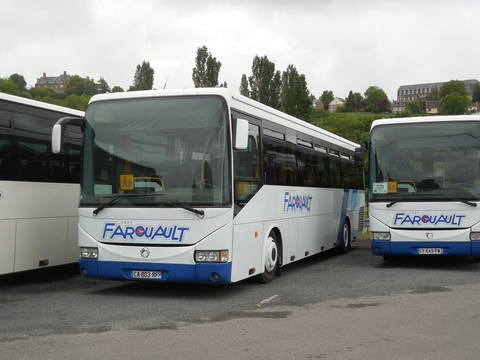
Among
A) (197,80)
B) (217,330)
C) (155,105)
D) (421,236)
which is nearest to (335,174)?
(421,236)

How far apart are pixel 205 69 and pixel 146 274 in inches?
3021

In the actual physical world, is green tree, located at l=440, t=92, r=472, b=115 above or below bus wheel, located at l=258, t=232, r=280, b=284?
above

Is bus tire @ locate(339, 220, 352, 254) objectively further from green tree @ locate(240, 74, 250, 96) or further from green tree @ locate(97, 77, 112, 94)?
green tree @ locate(97, 77, 112, 94)

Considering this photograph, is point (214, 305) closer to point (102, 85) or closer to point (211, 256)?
point (211, 256)

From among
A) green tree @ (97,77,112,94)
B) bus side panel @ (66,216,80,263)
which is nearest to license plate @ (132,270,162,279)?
bus side panel @ (66,216,80,263)

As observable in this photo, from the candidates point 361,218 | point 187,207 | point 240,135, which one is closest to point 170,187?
point 187,207

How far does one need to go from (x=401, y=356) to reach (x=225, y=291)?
16.4 ft

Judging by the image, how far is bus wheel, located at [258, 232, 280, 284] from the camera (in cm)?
1210

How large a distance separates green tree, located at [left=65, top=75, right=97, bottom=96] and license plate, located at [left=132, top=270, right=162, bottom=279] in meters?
157

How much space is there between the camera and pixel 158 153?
10.2 metres

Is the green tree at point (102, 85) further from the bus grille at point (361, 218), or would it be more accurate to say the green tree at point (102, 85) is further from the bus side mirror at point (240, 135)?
the bus side mirror at point (240, 135)

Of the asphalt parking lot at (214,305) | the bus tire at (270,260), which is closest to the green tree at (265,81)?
the asphalt parking lot at (214,305)

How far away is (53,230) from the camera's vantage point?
12.4 m

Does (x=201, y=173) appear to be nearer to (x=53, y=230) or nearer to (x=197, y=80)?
(x=53, y=230)
